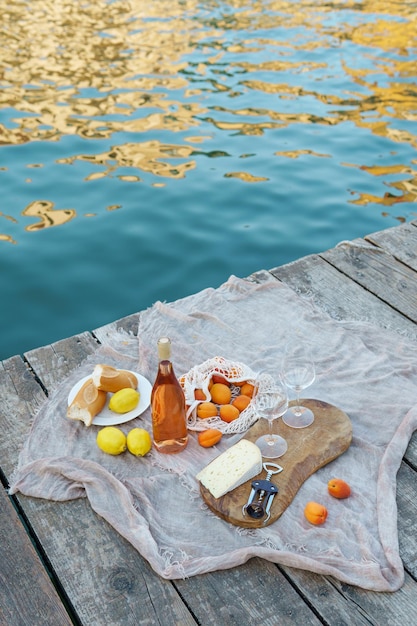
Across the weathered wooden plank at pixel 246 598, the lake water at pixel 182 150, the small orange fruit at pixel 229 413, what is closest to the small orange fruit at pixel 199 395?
the small orange fruit at pixel 229 413

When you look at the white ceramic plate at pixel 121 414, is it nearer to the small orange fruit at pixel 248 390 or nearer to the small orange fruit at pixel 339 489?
Result: the small orange fruit at pixel 248 390

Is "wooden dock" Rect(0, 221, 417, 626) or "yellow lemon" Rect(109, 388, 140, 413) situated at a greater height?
"yellow lemon" Rect(109, 388, 140, 413)

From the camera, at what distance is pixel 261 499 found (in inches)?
91.2

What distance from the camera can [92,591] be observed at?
2.17 m

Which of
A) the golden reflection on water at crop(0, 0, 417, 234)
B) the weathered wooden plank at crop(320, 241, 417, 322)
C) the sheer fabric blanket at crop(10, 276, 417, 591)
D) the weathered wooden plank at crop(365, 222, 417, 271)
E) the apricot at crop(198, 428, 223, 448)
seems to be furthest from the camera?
the golden reflection on water at crop(0, 0, 417, 234)

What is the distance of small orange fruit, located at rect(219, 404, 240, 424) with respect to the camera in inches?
106

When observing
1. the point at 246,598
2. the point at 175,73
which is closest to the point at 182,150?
the point at 175,73

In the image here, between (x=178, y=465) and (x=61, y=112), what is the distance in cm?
612

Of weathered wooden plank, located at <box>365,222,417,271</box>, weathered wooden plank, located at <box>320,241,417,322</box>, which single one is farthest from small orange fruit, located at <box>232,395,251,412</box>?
weathered wooden plank, located at <box>365,222,417,271</box>

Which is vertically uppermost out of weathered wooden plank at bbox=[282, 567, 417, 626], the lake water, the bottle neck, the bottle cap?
the bottle cap

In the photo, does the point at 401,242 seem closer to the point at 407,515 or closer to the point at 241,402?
the point at 241,402

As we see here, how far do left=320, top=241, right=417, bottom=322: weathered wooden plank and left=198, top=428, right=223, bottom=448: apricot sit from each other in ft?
4.57

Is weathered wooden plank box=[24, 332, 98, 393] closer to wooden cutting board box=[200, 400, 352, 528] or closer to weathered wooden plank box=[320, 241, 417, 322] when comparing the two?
wooden cutting board box=[200, 400, 352, 528]

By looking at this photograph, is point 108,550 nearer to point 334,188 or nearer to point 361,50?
point 334,188
